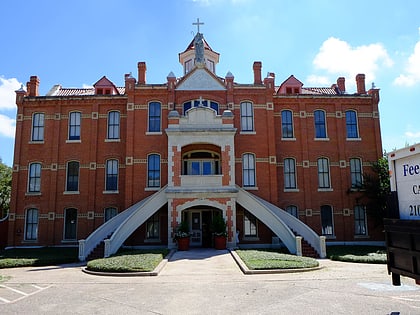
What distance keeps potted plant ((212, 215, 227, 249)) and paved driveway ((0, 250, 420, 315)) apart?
5502 millimetres

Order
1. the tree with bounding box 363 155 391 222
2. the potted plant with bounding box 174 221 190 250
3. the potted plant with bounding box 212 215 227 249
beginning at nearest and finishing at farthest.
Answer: the potted plant with bounding box 174 221 190 250, the potted plant with bounding box 212 215 227 249, the tree with bounding box 363 155 391 222

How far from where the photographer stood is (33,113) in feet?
86.4

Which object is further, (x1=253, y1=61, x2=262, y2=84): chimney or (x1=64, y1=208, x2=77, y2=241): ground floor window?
(x1=253, y1=61, x2=262, y2=84): chimney

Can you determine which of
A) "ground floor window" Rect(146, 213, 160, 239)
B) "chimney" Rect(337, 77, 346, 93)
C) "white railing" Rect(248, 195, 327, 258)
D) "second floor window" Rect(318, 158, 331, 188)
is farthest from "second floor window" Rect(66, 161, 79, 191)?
"chimney" Rect(337, 77, 346, 93)

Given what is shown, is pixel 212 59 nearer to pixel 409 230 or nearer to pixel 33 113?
pixel 33 113

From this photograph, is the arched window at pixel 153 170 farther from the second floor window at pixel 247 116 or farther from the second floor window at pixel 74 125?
the second floor window at pixel 247 116

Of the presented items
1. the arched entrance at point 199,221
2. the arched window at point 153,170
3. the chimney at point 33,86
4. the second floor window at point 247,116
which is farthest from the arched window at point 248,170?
the chimney at point 33,86

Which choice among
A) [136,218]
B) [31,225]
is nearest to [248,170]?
[136,218]

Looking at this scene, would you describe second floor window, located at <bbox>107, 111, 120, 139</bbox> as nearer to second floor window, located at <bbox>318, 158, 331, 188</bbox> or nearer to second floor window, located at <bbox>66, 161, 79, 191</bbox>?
second floor window, located at <bbox>66, 161, 79, 191</bbox>

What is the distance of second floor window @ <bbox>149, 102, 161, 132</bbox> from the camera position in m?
24.9

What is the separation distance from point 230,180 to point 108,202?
9.27 meters

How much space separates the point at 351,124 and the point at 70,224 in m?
22.3

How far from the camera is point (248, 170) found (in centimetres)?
2448

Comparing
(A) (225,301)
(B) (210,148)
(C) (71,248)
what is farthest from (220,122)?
(A) (225,301)
